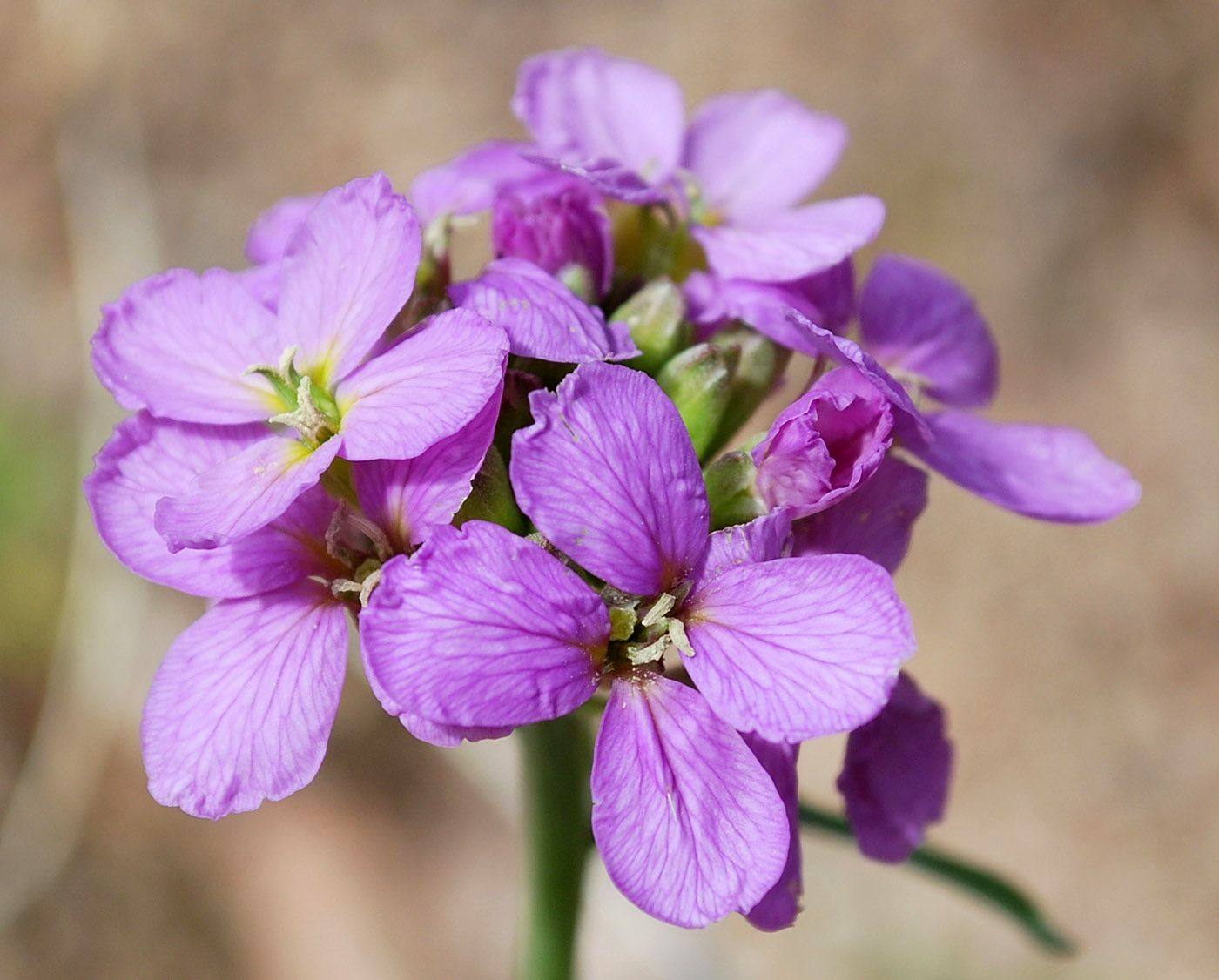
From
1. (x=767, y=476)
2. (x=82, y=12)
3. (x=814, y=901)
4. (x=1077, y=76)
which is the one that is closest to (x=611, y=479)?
(x=767, y=476)

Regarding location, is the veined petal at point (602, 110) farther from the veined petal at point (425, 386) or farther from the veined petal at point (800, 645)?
the veined petal at point (800, 645)

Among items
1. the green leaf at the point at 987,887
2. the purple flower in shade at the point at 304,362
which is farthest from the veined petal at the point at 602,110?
the green leaf at the point at 987,887

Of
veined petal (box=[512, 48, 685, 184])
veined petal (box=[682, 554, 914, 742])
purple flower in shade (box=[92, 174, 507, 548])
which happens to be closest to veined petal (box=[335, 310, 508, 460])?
purple flower in shade (box=[92, 174, 507, 548])

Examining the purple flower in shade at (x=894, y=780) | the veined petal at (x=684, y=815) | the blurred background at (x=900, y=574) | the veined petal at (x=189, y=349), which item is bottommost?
the blurred background at (x=900, y=574)

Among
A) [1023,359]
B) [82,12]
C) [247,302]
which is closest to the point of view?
[247,302]

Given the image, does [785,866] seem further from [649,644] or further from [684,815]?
[649,644]

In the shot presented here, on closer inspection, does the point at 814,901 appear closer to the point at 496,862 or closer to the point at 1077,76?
the point at 496,862
